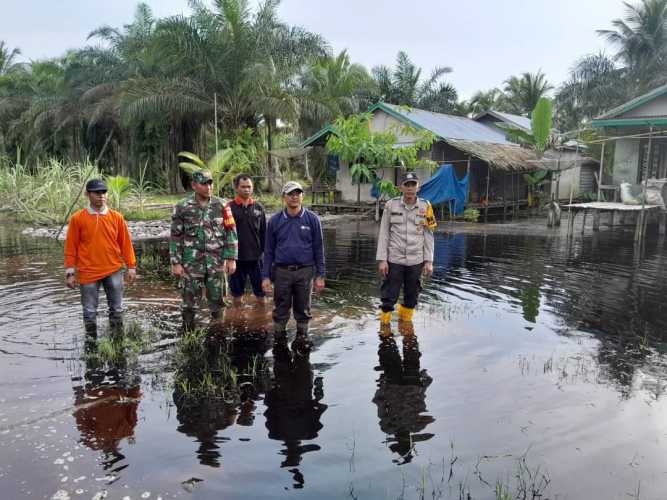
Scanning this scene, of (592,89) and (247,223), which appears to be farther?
(592,89)

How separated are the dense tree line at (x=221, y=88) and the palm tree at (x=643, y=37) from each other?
6 cm

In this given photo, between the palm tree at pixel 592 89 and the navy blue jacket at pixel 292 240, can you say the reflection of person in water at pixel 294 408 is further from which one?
the palm tree at pixel 592 89

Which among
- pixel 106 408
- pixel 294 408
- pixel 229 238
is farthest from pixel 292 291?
pixel 106 408

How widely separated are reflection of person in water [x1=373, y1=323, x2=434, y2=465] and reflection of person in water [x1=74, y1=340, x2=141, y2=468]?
176cm

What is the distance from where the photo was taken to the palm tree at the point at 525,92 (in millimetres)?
38697

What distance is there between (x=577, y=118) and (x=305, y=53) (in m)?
22.0

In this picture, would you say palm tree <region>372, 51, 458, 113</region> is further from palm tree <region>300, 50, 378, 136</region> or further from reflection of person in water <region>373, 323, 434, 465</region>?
reflection of person in water <region>373, 323, 434, 465</region>

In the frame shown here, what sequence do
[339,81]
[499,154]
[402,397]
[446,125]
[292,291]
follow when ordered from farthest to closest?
[339,81], [446,125], [499,154], [292,291], [402,397]

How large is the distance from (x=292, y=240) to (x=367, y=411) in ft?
6.12

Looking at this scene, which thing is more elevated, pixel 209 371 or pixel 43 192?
pixel 43 192

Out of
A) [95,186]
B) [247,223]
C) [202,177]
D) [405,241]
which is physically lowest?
[405,241]

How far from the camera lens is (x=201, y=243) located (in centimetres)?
565

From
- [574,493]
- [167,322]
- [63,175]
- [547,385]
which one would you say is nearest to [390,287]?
[547,385]

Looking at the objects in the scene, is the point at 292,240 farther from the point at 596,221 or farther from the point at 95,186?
the point at 596,221
